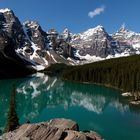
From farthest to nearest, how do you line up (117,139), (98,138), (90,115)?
(90,115) → (117,139) → (98,138)

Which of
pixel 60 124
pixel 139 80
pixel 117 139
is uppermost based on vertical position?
pixel 139 80

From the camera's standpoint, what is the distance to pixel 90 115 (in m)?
92.7

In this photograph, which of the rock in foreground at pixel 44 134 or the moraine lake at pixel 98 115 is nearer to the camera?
the rock in foreground at pixel 44 134

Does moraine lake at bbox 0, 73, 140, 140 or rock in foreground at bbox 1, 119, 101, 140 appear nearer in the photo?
rock in foreground at bbox 1, 119, 101, 140

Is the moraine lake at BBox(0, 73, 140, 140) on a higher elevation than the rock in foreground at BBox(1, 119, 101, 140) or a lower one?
lower

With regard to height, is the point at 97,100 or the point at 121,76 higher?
the point at 121,76

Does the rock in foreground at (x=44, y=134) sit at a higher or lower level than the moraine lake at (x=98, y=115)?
higher

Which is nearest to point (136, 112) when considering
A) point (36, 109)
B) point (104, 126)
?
point (104, 126)

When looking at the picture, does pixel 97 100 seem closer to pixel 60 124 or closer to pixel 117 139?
pixel 117 139

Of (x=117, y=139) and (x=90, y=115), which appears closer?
(x=117, y=139)

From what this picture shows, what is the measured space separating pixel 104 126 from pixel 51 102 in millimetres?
51411

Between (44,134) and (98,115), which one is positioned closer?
(44,134)

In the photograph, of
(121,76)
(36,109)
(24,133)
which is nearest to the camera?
(24,133)

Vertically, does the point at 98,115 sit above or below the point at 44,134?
below
